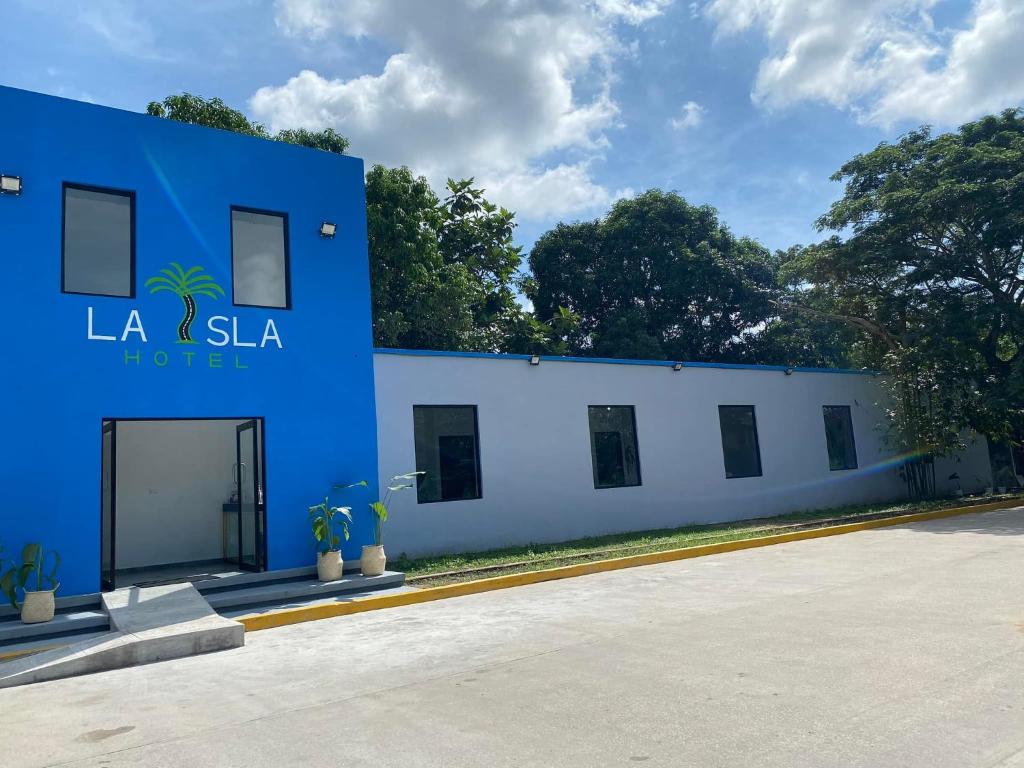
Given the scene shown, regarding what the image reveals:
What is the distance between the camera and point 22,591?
7.98 m

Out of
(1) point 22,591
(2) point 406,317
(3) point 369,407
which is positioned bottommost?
(1) point 22,591

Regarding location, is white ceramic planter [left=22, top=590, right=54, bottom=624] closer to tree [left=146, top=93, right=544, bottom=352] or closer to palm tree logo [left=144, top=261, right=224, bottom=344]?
palm tree logo [left=144, top=261, right=224, bottom=344]

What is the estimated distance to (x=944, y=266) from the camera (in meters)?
17.9

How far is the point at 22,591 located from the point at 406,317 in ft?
42.8

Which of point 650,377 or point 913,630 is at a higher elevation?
point 650,377

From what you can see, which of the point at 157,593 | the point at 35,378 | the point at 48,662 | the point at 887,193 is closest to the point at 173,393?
the point at 35,378

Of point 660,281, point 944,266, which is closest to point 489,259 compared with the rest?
point 660,281

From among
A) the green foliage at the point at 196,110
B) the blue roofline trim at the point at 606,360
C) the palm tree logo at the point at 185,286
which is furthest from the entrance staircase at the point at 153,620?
the green foliage at the point at 196,110

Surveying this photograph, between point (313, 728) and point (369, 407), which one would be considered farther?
point (369, 407)

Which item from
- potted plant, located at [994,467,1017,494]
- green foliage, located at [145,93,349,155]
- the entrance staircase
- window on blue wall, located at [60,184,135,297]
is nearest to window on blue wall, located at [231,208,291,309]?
window on blue wall, located at [60,184,135,297]

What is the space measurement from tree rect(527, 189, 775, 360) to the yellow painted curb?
14.9 metres

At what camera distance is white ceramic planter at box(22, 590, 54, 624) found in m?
7.48

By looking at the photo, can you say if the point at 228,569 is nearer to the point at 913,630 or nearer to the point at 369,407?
the point at 369,407

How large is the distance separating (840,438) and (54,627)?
16.6m
